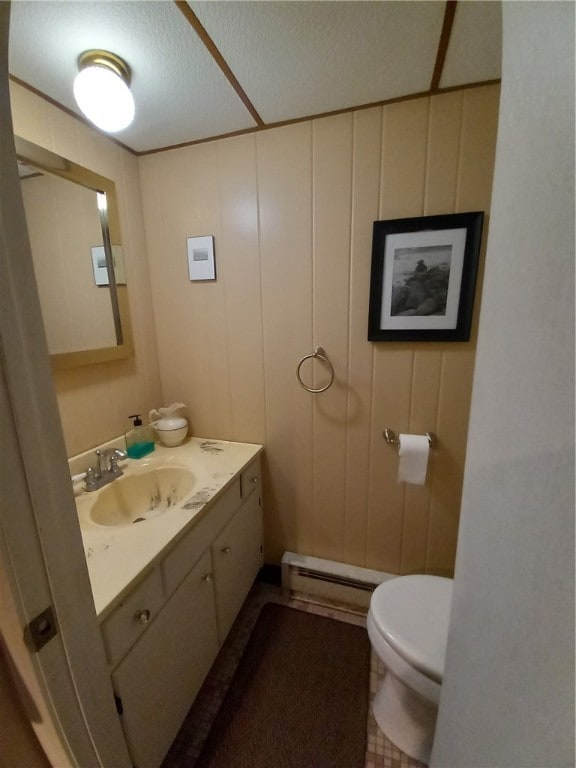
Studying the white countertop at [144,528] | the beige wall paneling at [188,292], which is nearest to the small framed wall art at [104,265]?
the beige wall paneling at [188,292]

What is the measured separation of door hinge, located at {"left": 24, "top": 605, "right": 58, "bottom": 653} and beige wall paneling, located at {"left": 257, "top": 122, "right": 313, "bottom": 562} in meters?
1.02

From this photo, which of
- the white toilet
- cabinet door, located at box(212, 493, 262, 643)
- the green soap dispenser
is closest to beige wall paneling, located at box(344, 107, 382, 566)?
the white toilet

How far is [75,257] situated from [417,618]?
5.85ft

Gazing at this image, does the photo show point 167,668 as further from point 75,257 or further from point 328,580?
point 75,257

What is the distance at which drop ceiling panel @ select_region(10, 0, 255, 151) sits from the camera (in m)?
0.71

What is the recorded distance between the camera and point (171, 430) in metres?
1.39

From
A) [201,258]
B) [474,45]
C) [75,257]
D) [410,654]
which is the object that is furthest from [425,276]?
[75,257]

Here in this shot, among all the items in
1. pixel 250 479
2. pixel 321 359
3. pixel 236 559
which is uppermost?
pixel 321 359

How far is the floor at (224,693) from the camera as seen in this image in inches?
37.4

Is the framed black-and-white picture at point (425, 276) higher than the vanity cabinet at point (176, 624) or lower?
higher

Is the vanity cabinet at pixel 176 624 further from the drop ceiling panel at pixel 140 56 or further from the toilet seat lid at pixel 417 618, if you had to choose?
the drop ceiling panel at pixel 140 56

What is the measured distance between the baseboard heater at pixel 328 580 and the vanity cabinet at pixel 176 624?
0.30 metres

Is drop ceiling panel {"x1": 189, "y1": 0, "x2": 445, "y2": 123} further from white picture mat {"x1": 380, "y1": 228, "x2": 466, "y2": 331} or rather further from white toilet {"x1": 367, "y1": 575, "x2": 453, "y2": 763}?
white toilet {"x1": 367, "y1": 575, "x2": 453, "y2": 763}

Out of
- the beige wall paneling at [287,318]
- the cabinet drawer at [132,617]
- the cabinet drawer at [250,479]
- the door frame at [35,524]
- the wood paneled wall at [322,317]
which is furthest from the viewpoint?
the cabinet drawer at [250,479]
